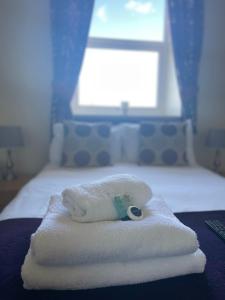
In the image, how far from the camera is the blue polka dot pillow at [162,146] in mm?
2430

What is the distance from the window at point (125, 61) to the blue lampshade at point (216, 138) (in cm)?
68

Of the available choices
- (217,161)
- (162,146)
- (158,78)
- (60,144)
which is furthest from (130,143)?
(217,161)

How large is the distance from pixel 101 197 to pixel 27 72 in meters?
2.12

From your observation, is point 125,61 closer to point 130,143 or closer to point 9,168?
point 130,143

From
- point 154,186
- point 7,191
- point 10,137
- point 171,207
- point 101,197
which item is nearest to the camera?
point 101,197

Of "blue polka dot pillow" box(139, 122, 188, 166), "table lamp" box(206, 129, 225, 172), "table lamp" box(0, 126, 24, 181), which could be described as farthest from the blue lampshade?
"table lamp" box(0, 126, 24, 181)

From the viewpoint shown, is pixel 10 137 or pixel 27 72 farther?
pixel 27 72

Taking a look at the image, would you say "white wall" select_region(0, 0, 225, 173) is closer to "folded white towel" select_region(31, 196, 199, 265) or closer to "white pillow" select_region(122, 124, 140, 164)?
"white pillow" select_region(122, 124, 140, 164)

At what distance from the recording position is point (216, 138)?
9.21 ft

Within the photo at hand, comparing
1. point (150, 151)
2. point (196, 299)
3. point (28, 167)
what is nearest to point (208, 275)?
point (196, 299)

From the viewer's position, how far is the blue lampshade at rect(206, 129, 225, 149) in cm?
281

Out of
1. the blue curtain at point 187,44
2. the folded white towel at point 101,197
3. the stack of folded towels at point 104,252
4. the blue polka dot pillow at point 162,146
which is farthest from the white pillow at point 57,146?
the stack of folded towels at point 104,252

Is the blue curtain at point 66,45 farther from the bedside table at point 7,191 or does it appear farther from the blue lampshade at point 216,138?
the blue lampshade at point 216,138

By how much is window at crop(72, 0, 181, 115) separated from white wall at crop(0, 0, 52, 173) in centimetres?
44
